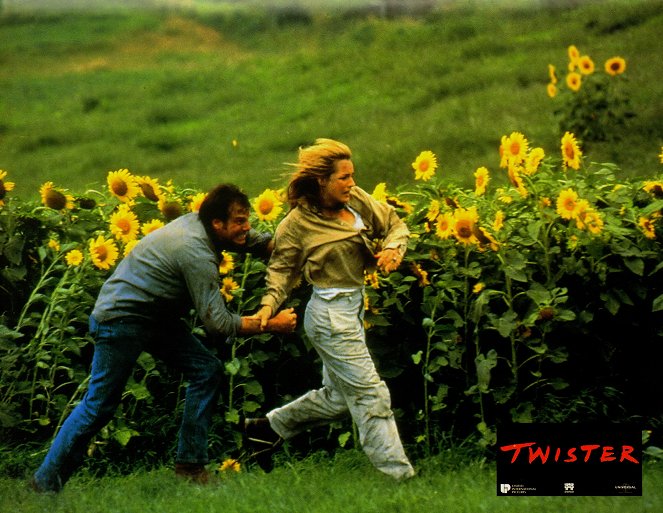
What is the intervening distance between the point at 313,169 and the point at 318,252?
0.35 m

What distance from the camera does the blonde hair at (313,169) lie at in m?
5.34

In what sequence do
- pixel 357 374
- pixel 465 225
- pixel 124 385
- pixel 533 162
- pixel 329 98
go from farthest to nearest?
pixel 329 98 → pixel 533 162 → pixel 465 225 → pixel 124 385 → pixel 357 374

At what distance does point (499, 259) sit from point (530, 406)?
0.70 metres

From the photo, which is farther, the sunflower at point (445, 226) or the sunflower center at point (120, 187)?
the sunflower center at point (120, 187)

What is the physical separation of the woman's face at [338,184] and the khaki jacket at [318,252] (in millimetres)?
93

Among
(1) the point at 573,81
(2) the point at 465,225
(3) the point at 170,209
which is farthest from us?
(1) the point at 573,81

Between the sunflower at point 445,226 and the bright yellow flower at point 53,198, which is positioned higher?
the bright yellow flower at point 53,198

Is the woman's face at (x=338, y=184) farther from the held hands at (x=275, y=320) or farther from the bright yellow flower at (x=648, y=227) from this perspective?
the bright yellow flower at (x=648, y=227)

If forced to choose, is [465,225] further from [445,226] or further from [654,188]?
[654,188]

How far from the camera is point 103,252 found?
615 centimetres

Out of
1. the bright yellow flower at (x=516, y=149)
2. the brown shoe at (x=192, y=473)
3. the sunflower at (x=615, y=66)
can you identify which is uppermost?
the bright yellow flower at (x=516, y=149)

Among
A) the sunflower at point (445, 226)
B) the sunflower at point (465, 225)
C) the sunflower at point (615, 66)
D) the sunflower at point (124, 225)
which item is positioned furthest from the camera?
the sunflower at point (615, 66)

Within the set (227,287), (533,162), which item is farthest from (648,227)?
(227,287)

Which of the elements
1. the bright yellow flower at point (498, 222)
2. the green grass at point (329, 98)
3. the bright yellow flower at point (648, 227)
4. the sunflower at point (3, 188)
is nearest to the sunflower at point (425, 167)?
the bright yellow flower at point (498, 222)
